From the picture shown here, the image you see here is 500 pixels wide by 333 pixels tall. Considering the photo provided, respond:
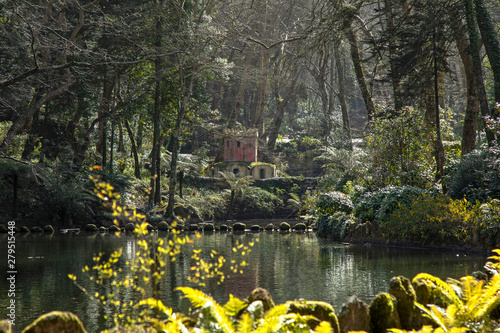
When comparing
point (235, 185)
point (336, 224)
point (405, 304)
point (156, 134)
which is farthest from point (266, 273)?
point (235, 185)

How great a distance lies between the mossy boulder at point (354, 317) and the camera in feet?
11.1

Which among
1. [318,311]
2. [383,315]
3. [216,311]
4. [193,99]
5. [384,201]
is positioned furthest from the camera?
[193,99]

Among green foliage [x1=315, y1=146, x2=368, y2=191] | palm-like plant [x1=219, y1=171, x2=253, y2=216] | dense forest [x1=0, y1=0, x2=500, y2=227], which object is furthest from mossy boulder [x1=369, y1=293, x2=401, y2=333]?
palm-like plant [x1=219, y1=171, x2=253, y2=216]

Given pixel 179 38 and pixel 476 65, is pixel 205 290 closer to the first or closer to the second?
pixel 476 65

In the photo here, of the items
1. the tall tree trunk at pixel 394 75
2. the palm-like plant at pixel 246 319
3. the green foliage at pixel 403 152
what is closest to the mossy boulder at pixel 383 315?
the palm-like plant at pixel 246 319

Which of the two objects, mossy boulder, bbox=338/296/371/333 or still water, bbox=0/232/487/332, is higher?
mossy boulder, bbox=338/296/371/333

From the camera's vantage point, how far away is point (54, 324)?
102 inches

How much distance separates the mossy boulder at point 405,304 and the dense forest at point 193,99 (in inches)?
300

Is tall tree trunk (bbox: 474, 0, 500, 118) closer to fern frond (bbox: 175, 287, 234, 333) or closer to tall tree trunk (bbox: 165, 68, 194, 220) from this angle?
fern frond (bbox: 175, 287, 234, 333)

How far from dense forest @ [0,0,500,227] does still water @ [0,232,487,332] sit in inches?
90.7

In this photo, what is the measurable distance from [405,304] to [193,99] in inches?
906

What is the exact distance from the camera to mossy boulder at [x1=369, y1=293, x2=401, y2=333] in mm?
3527

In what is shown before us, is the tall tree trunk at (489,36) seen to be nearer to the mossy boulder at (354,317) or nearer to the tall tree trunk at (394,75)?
the tall tree trunk at (394,75)

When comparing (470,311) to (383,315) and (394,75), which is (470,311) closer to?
(383,315)
